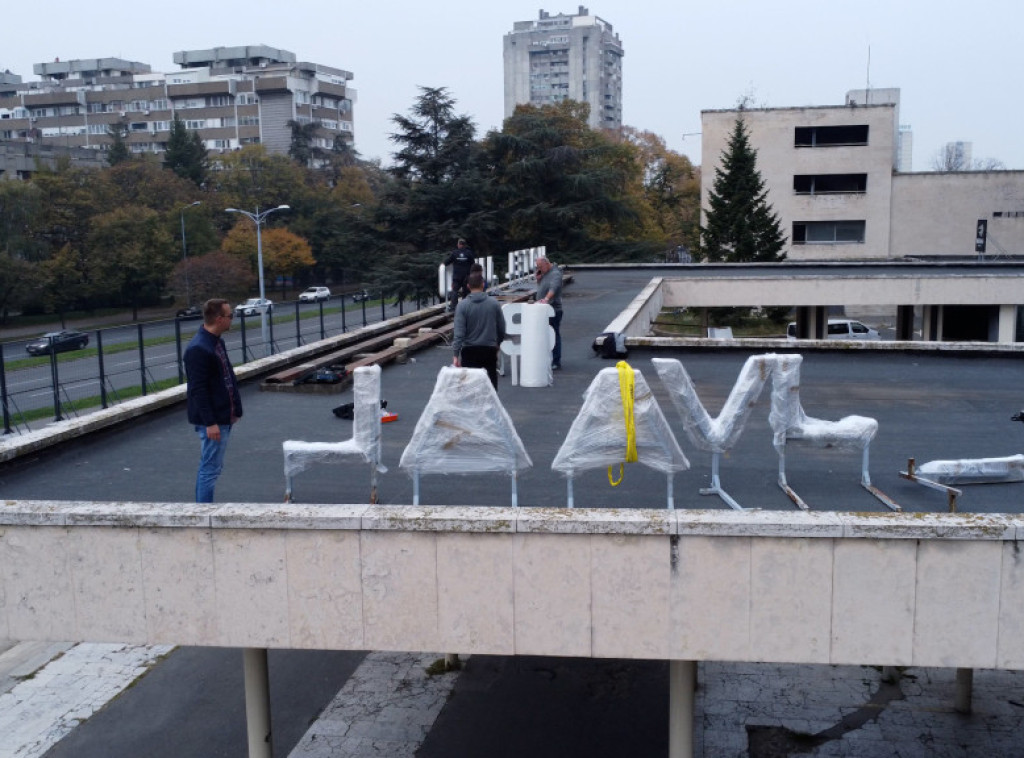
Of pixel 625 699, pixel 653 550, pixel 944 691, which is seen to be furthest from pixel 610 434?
pixel 944 691

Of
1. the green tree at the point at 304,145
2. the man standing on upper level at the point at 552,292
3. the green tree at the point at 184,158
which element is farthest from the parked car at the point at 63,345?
the green tree at the point at 304,145

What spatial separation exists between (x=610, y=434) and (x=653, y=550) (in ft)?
3.87

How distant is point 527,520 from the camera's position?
6.29 metres

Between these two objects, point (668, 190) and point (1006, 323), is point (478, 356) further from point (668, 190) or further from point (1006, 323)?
point (668, 190)

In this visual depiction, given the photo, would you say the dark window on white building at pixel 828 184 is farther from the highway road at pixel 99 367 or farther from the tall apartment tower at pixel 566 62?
the tall apartment tower at pixel 566 62

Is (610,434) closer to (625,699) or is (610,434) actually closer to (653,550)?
(653,550)

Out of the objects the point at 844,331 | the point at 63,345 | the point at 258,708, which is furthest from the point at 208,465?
the point at 844,331

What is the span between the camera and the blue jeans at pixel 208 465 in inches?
292

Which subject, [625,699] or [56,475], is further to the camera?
[625,699]

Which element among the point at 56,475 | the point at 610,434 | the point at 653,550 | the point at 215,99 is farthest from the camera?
the point at 215,99

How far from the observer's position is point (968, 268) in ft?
120

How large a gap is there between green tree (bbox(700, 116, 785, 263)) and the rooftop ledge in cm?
4628

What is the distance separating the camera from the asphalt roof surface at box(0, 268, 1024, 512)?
8.05m

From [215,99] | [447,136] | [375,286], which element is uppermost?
Answer: [215,99]
